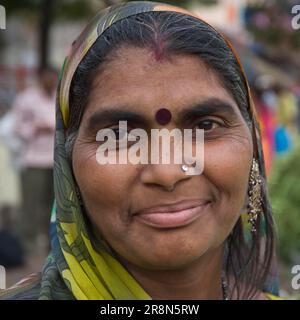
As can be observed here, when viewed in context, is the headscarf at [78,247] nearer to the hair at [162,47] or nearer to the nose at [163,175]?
the hair at [162,47]

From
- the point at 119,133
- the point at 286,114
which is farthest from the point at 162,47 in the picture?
the point at 286,114

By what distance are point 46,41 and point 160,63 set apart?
7.44 m

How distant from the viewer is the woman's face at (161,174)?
65.4 inches

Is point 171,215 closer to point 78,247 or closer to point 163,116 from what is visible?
point 163,116

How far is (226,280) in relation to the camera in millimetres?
2084

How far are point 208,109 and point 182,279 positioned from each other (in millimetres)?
450

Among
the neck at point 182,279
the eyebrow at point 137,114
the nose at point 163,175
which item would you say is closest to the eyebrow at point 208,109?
the eyebrow at point 137,114

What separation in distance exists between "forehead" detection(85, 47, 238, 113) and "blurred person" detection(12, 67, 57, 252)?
5002 millimetres

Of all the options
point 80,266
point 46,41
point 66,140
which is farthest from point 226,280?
point 46,41

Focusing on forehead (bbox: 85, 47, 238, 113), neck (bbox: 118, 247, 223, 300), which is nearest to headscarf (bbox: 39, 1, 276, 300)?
neck (bbox: 118, 247, 223, 300)

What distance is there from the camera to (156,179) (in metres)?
1.63

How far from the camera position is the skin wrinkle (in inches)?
65.4

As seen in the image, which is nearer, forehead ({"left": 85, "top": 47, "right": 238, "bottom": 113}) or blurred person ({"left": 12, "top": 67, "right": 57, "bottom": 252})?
forehead ({"left": 85, "top": 47, "right": 238, "bottom": 113})

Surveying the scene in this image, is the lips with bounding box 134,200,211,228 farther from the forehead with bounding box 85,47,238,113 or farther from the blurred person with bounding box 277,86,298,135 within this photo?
the blurred person with bounding box 277,86,298,135
